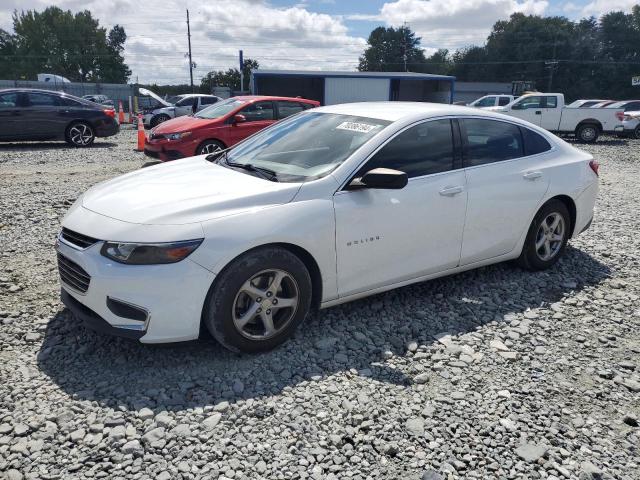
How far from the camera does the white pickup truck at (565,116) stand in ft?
64.4

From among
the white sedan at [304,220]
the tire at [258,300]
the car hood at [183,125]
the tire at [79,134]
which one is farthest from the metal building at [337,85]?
the tire at [258,300]

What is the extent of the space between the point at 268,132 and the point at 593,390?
3.17 metres

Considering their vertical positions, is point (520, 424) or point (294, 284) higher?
point (294, 284)

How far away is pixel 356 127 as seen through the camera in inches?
157

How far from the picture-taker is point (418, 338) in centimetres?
370

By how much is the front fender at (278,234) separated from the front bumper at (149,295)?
0.45ft

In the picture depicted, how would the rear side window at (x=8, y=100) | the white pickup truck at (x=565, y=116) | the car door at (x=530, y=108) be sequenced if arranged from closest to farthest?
the rear side window at (x=8, y=100) → the white pickup truck at (x=565, y=116) → the car door at (x=530, y=108)

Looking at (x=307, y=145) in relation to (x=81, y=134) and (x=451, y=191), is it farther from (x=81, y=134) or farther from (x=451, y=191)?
(x=81, y=134)

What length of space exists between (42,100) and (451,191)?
12590 mm

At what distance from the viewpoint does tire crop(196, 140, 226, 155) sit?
10211 mm

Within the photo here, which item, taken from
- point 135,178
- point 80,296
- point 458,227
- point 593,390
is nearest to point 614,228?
point 458,227

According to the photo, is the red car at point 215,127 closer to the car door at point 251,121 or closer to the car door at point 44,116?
the car door at point 251,121

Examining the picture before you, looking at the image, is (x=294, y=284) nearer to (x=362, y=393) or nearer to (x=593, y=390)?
(x=362, y=393)

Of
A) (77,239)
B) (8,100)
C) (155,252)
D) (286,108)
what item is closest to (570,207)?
(155,252)
